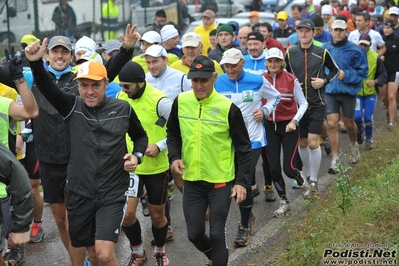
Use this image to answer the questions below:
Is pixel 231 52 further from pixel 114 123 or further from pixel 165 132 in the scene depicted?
pixel 114 123

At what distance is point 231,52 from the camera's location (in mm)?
8133

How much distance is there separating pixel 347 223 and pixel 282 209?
2097 mm

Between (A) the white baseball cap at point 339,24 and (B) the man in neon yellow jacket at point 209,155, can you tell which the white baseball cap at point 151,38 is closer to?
(A) the white baseball cap at point 339,24

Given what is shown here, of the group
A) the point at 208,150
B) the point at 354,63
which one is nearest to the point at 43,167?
the point at 208,150

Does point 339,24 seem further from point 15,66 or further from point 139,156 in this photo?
point 15,66

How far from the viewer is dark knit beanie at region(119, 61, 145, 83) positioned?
24.1ft

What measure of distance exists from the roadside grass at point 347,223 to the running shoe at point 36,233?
111 inches

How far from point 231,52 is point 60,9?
8.18 metres

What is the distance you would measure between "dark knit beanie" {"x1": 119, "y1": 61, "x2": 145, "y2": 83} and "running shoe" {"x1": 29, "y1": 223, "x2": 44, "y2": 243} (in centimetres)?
235

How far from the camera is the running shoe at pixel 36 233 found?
868 centimetres

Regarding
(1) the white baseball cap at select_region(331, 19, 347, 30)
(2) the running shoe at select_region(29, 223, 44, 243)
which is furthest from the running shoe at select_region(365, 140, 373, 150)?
(2) the running shoe at select_region(29, 223, 44, 243)

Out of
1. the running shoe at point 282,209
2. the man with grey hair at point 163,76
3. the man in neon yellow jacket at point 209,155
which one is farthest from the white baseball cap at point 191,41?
the man in neon yellow jacket at point 209,155

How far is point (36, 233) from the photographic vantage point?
872cm

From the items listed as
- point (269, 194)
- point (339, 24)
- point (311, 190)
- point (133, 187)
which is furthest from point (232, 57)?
point (339, 24)
